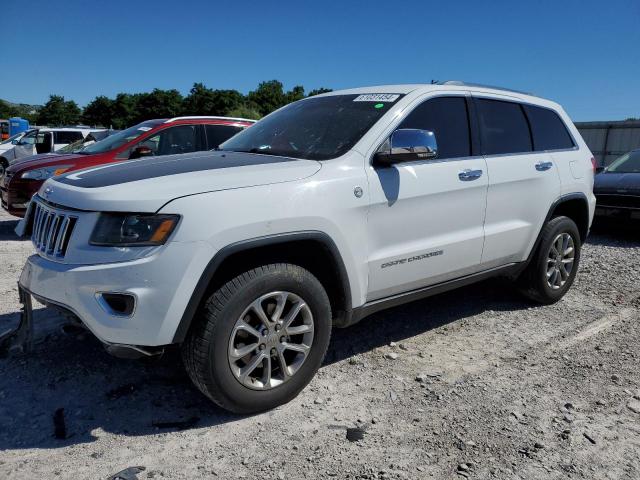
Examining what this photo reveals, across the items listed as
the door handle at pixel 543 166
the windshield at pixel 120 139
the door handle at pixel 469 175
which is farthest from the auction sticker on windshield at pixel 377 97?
the windshield at pixel 120 139

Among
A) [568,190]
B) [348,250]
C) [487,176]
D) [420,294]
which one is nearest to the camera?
[348,250]

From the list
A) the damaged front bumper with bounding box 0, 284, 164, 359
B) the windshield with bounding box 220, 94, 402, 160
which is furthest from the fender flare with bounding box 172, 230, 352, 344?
the windshield with bounding box 220, 94, 402, 160

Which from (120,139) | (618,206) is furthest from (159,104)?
(618,206)

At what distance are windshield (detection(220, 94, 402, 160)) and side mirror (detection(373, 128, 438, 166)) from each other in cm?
21

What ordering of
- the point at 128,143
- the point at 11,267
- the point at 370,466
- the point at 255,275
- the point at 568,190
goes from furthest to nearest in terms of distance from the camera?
the point at 128,143, the point at 11,267, the point at 568,190, the point at 255,275, the point at 370,466

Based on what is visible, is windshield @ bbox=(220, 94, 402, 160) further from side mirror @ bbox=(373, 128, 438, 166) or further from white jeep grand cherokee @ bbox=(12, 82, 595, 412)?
side mirror @ bbox=(373, 128, 438, 166)

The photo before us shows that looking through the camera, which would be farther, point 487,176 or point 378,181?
point 487,176

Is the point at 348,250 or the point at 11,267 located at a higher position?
the point at 348,250

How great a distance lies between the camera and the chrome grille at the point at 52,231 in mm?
2719

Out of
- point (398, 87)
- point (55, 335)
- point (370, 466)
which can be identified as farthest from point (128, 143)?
point (370, 466)

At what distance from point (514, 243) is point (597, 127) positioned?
19149mm

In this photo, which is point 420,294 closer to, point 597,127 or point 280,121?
Answer: point 280,121

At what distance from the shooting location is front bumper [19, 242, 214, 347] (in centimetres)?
250

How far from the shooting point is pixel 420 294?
3656mm
